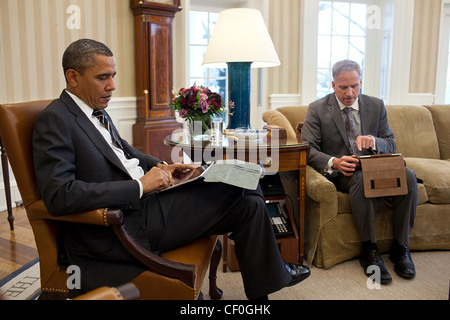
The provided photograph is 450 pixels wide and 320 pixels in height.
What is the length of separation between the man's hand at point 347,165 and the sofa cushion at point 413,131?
0.90 meters

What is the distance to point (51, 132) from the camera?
1.47m

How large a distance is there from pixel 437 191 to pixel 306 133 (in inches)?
35.0

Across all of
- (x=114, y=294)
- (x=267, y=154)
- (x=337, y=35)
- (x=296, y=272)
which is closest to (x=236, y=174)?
(x=296, y=272)

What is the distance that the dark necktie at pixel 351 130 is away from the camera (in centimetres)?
271

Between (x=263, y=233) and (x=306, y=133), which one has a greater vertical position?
(x=306, y=133)

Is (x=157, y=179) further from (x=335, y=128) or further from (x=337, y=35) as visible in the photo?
(x=337, y=35)

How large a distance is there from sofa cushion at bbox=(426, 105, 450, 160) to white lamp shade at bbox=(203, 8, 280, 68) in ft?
5.37

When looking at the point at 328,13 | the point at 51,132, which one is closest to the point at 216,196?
the point at 51,132

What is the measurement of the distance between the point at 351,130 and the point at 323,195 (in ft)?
1.83

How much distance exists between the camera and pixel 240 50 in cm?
249
